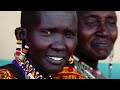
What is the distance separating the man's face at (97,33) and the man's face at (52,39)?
0.12 metres

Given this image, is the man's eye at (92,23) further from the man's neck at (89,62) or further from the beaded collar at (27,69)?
the beaded collar at (27,69)

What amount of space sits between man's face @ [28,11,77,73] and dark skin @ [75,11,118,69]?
10 cm

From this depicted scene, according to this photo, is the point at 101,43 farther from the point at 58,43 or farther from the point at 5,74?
the point at 5,74

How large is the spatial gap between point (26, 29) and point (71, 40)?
526mm

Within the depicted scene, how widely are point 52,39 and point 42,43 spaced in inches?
4.8

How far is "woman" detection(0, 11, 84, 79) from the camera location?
3.99 m

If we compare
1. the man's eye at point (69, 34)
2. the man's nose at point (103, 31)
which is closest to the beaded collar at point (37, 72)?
the man's eye at point (69, 34)

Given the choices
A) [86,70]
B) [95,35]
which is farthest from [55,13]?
[86,70]

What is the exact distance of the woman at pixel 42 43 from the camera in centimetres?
399

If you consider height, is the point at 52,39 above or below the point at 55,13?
below

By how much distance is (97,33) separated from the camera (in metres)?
4.12
